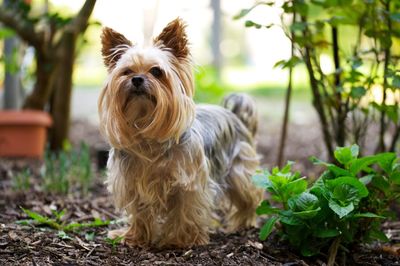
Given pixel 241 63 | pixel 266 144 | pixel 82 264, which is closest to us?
pixel 82 264

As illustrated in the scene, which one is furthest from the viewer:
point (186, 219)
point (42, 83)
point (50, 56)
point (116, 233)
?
point (42, 83)

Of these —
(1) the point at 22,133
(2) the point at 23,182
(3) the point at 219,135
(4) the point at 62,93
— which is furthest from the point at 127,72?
(1) the point at 22,133

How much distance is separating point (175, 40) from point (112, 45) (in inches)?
15.8

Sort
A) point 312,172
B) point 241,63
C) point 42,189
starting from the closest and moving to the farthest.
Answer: point 42,189 < point 312,172 < point 241,63

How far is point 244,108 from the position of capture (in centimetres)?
461

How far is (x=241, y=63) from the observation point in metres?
27.8

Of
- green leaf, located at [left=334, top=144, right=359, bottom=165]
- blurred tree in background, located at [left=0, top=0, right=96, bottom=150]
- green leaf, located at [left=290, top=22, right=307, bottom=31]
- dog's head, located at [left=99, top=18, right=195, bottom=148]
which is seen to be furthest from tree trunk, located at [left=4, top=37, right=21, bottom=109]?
green leaf, located at [left=334, top=144, right=359, bottom=165]

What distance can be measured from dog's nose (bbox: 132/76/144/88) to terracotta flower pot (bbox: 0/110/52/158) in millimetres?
3434

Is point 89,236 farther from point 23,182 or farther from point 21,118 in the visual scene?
point 21,118

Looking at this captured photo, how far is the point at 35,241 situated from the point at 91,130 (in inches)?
243

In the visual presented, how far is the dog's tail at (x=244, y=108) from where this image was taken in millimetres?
4602

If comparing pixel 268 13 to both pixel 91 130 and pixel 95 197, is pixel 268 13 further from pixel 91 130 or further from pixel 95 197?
pixel 91 130

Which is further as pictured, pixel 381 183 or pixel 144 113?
pixel 144 113

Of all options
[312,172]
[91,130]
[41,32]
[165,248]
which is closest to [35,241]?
[165,248]
